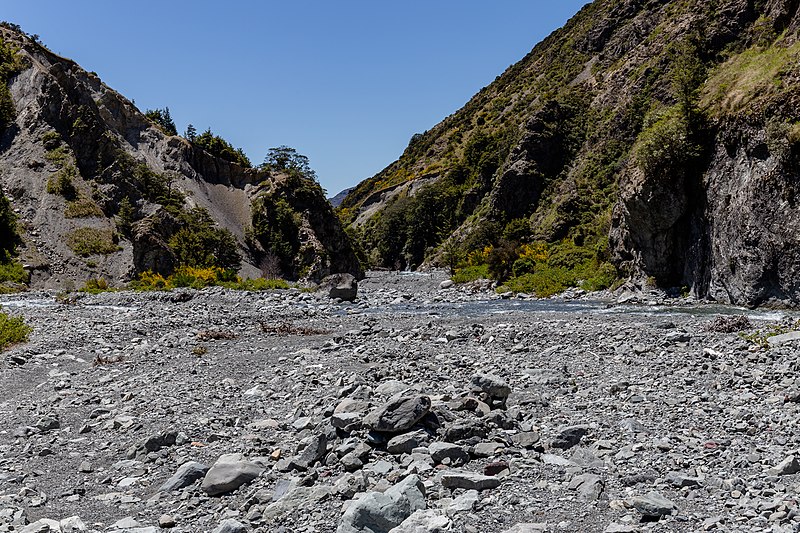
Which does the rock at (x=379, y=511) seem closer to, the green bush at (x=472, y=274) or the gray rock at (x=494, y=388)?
the gray rock at (x=494, y=388)

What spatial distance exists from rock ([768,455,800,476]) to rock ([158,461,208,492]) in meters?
7.92

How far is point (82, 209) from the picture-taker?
201 ft

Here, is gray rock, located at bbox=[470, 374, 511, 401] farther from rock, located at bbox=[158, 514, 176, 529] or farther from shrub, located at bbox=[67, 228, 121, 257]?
shrub, located at bbox=[67, 228, 121, 257]

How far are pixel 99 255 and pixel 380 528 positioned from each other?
61.3 m

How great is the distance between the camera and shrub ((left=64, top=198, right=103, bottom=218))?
60438 millimetres

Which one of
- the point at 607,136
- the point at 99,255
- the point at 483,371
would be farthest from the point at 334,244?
the point at 483,371

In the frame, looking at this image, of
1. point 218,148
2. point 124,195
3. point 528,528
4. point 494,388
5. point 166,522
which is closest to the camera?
point 528,528

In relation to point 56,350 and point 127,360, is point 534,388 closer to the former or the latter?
point 127,360

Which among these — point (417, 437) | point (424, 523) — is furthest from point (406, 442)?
point (424, 523)

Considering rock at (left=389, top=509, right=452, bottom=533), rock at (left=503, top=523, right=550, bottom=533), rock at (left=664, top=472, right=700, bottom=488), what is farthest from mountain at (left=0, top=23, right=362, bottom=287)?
rock at (left=664, top=472, right=700, bottom=488)

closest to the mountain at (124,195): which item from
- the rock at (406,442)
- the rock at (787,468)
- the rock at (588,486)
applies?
the rock at (406,442)

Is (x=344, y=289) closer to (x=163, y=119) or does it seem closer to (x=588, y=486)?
(x=588, y=486)

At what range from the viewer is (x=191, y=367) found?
1606cm

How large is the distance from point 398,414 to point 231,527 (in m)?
2.97
